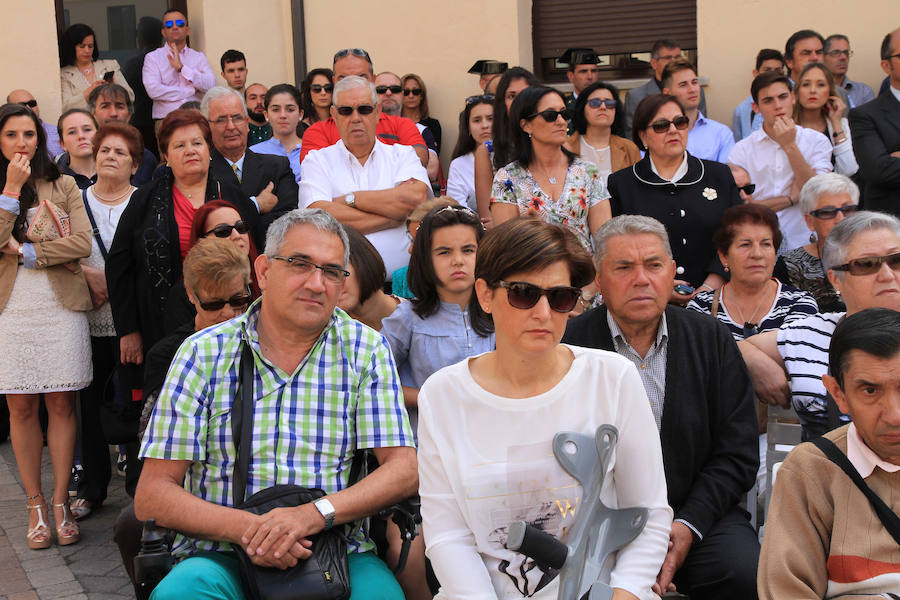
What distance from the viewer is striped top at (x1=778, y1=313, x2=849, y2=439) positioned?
3732 millimetres

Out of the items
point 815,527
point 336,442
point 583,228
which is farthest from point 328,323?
point 583,228

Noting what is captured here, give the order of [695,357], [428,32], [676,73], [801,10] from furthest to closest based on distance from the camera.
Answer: [428,32] < [801,10] < [676,73] < [695,357]

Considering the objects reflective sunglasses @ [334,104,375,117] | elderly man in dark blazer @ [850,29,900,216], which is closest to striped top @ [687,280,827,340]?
elderly man in dark blazer @ [850,29,900,216]

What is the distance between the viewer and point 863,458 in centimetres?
275

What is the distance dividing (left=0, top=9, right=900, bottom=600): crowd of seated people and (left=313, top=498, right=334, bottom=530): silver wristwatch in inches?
A: 0.8

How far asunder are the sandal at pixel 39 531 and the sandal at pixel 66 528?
0.06 metres

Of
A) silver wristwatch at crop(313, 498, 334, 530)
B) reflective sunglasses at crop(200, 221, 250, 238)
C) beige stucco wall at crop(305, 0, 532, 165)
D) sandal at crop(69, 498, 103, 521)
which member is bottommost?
sandal at crop(69, 498, 103, 521)

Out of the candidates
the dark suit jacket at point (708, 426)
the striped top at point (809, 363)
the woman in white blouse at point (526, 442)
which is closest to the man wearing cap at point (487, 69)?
the striped top at point (809, 363)

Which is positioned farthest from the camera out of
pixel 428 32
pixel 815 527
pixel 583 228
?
pixel 428 32

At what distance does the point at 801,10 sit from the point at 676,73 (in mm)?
1813

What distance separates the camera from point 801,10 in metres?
8.53

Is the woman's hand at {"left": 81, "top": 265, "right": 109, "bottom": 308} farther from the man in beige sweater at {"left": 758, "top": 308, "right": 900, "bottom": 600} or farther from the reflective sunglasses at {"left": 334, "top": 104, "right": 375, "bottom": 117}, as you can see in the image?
the man in beige sweater at {"left": 758, "top": 308, "right": 900, "bottom": 600}

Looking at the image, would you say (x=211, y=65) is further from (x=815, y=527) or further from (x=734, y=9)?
(x=815, y=527)

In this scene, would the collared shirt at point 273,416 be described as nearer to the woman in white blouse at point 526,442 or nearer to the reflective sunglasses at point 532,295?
the woman in white blouse at point 526,442
